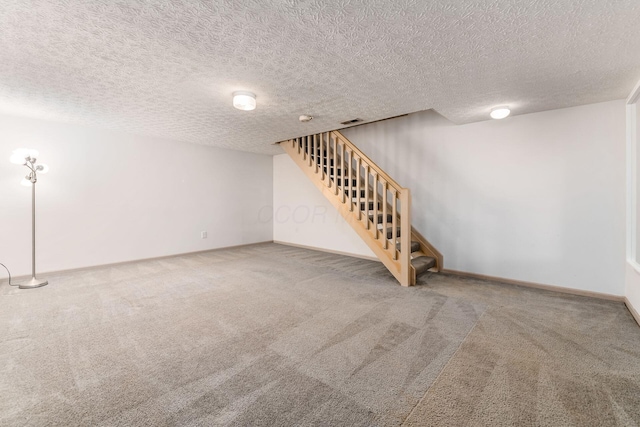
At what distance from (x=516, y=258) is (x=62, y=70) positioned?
17.3 ft

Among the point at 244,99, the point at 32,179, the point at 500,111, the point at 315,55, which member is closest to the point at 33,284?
the point at 32,179

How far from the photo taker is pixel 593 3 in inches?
56.8

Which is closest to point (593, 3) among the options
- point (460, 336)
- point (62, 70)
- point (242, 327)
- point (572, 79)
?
point (572, 79)

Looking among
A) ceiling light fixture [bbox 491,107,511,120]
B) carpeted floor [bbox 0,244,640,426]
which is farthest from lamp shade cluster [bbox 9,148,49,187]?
ceiling light fixture [bbox 491,107,511,120]

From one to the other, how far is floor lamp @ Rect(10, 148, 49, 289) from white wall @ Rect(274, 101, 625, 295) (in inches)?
201

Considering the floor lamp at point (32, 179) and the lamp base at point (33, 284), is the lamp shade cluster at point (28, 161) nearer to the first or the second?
the floor lamp at point (32, 179)

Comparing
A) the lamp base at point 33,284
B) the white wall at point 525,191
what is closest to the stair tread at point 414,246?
the white wall at point 525,191

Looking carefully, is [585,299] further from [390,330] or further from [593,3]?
[593,3]

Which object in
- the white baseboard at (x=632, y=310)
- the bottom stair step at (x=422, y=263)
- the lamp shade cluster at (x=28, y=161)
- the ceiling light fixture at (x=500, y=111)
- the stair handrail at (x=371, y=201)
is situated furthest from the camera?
the bottom stair step at (x=422, y=263)

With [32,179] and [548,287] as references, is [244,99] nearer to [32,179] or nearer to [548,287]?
[32,179]

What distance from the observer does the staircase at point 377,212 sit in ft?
10.9

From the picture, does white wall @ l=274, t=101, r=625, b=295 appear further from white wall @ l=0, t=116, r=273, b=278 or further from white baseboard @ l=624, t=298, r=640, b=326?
white wall @ l=0, t=116, r=273, b=278

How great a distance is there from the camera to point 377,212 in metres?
3.76

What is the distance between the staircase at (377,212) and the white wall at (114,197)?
196cm
